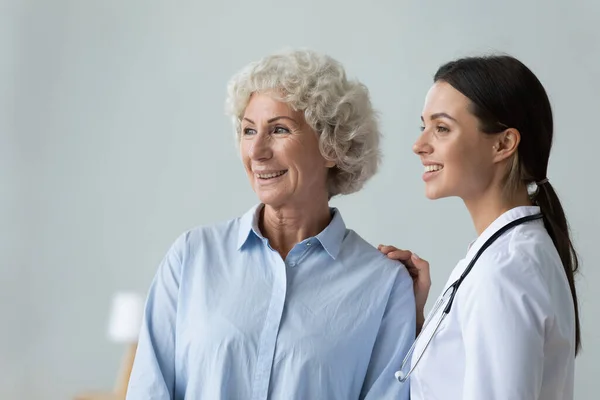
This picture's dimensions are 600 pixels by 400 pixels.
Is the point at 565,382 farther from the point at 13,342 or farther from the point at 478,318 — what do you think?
the point at 13,342

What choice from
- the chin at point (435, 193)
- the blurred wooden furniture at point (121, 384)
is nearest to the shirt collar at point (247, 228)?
the chin at point (435, 193)

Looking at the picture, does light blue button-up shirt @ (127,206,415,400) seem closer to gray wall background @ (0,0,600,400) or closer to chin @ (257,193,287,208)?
chin @ (257,193,287,208)

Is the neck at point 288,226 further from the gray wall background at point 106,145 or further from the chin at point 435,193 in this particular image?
the gray wall background at point 106,145

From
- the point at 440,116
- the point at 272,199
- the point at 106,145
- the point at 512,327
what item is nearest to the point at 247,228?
the point at 272,199

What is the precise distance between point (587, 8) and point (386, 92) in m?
0.98

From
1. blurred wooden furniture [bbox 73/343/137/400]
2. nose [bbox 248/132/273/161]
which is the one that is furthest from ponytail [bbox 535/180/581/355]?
blurred wooden furniture [bbox 73/343/137/400]

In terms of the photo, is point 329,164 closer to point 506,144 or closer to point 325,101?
point 325,101

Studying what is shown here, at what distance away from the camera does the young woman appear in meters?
1.48

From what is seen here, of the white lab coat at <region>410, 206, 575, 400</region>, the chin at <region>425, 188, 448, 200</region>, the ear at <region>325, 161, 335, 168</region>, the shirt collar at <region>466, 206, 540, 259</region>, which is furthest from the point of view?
the ear at <region>325, 161, 335, 168</region>

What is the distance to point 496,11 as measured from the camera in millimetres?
3814

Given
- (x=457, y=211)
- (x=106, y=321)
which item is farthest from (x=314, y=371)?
(x=106, y=321)

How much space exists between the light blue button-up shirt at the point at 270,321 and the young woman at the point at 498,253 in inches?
5.0

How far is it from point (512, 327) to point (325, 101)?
86 cm

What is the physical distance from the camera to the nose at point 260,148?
206 centimetres
